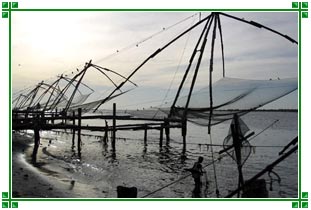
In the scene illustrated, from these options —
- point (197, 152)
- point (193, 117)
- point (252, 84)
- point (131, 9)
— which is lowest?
point (197, 152)

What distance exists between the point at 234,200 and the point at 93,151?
17.7 m

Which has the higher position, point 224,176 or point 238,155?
point 238,155

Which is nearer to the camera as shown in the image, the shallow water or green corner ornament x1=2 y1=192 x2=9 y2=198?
green corner ornament x1=2 y1=192 x2=9 y2=198

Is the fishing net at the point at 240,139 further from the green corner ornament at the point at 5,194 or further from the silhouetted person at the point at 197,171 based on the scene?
the green corner ornament at the point at 5,194

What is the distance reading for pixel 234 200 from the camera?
5.48 meters

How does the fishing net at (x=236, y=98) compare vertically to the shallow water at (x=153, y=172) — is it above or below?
above

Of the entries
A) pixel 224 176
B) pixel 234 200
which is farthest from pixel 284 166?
pixel 234 200

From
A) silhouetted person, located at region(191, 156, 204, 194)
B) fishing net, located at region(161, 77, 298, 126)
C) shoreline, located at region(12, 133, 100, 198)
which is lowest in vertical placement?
shoreline, located at region(12, 133, 100, 198)

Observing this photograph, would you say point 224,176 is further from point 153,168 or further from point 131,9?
point 131,9

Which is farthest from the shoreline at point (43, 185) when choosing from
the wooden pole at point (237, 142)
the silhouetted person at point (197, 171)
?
the wooden pole at point (237, 142)

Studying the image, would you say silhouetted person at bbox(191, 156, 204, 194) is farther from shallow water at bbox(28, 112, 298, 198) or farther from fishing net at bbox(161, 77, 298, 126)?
fishing net at bbox(161, 77, 298, 126)

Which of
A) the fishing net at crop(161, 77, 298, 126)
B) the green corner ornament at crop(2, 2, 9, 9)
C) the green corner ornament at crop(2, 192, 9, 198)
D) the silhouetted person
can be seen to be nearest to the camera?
the green corner ornament at crop(2, 192, 9, 198)

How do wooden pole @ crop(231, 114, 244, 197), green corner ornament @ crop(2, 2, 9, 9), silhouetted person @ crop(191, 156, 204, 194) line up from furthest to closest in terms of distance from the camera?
silhouetted person @ crop(191, 156, 204, 194) < wooden pole @ crop(231, 114, 244, 197) < green corner ornament @ crop(2, 2, 9, 9)

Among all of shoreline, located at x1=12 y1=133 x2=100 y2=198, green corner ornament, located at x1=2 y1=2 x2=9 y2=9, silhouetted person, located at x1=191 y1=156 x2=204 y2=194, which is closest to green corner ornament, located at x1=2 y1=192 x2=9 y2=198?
green corner ornament, located at x1=2 y1=2 x2=9 y2=9
